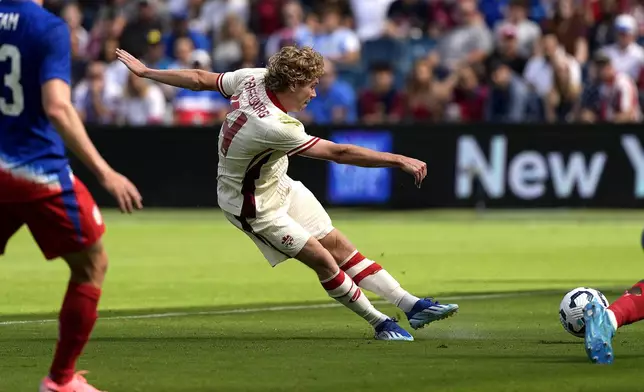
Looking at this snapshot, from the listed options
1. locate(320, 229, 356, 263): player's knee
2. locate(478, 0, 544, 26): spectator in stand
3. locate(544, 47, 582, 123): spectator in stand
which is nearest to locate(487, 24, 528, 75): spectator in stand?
locate(544, 47, 582, 123): spectator in stand

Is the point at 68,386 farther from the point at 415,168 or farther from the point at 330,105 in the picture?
the point at 330,105

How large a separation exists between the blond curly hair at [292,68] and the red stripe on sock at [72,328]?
269 centimetres

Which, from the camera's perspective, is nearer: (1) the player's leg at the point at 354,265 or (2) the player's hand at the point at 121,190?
(2) the player's hand at the point at 121,190

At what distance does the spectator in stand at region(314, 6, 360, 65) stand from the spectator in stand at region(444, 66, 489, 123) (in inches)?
98.9

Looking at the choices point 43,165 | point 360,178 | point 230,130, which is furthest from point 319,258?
point 360,178

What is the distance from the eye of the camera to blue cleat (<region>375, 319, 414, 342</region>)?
30.6 ft

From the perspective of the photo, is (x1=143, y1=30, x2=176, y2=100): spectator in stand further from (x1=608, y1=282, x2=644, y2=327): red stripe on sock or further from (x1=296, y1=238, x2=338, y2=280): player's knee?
(x1=608, y1=282, x2=644, y2=327): red stripe on sock

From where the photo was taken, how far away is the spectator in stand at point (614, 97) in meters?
22.0

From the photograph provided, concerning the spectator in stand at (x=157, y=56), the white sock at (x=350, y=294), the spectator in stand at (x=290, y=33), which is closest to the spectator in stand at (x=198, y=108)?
the spectator in stand at (x=157, y=56)

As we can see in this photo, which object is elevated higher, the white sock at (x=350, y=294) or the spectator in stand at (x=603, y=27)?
the spectator in stand at (x=603, y=27)

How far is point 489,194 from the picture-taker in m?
22.4

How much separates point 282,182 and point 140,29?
1731cm

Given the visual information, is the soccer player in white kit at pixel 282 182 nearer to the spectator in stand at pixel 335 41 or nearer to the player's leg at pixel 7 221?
the player's leg at pixel 7 221

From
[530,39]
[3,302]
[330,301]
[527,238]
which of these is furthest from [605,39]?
[3,302]
